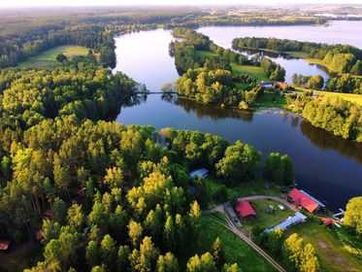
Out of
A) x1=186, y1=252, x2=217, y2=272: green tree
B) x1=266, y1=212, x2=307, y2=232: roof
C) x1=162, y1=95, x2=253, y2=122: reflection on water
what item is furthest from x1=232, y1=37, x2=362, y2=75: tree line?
x1=186, y1=252, x2=217, y2=272: green tree

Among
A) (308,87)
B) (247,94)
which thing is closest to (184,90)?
(247,94)

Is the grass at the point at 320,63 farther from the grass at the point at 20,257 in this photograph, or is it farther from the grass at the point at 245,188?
the grass at the point at 20,257

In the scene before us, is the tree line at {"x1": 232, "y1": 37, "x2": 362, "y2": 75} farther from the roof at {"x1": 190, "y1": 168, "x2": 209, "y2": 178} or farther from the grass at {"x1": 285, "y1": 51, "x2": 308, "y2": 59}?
the roof at {"x1": 190, "y1": 168, "x2": 209, "y2": 178}

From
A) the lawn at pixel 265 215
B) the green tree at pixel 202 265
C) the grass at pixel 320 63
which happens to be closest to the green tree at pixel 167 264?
the green tree at pixel 202 265

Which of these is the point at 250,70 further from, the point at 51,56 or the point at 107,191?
the point at 107,191

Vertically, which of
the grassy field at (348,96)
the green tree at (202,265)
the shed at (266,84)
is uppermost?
the green tree at (202,265)
